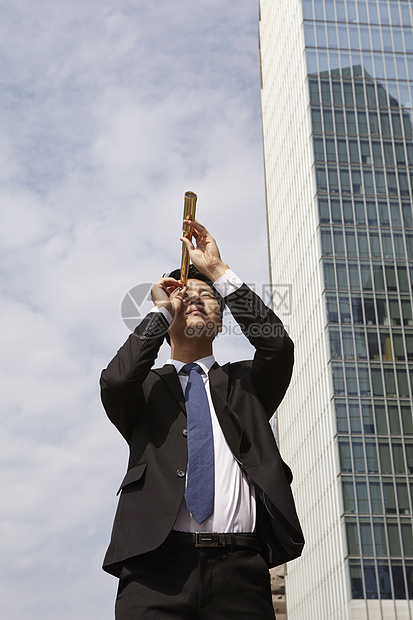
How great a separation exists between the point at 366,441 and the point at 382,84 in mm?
27452

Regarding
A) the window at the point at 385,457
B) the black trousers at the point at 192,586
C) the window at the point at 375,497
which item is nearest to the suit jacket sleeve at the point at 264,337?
the black trousers at the point at 192,586

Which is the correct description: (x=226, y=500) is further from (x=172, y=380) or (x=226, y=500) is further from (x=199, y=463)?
(x=172, y=380)

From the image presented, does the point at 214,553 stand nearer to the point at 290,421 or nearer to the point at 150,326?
the point at 150,326

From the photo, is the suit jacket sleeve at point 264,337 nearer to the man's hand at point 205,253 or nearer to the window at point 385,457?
the man's hand at point 205,253

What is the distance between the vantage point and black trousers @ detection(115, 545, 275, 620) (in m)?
3.42

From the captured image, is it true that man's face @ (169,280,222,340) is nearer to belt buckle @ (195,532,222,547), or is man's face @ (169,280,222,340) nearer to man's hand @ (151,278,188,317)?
man's hand @ (151,278,188,317)

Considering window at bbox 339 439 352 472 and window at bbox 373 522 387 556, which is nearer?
window at bbox 373 522 387 556

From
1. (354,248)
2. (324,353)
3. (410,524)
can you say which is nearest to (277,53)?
(354,248)

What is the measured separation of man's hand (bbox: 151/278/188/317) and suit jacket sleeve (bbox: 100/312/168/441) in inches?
6.4

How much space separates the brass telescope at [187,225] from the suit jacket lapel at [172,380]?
0.52 m

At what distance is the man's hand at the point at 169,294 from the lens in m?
4.24

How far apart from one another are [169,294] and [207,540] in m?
1.43

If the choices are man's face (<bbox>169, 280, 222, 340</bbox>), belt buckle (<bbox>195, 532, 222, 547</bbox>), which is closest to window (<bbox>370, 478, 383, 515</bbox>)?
man's face (<bbox>169, 280, 222, 340</bbox>)

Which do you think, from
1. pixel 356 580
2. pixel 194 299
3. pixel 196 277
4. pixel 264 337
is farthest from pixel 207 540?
pixel 356 580
